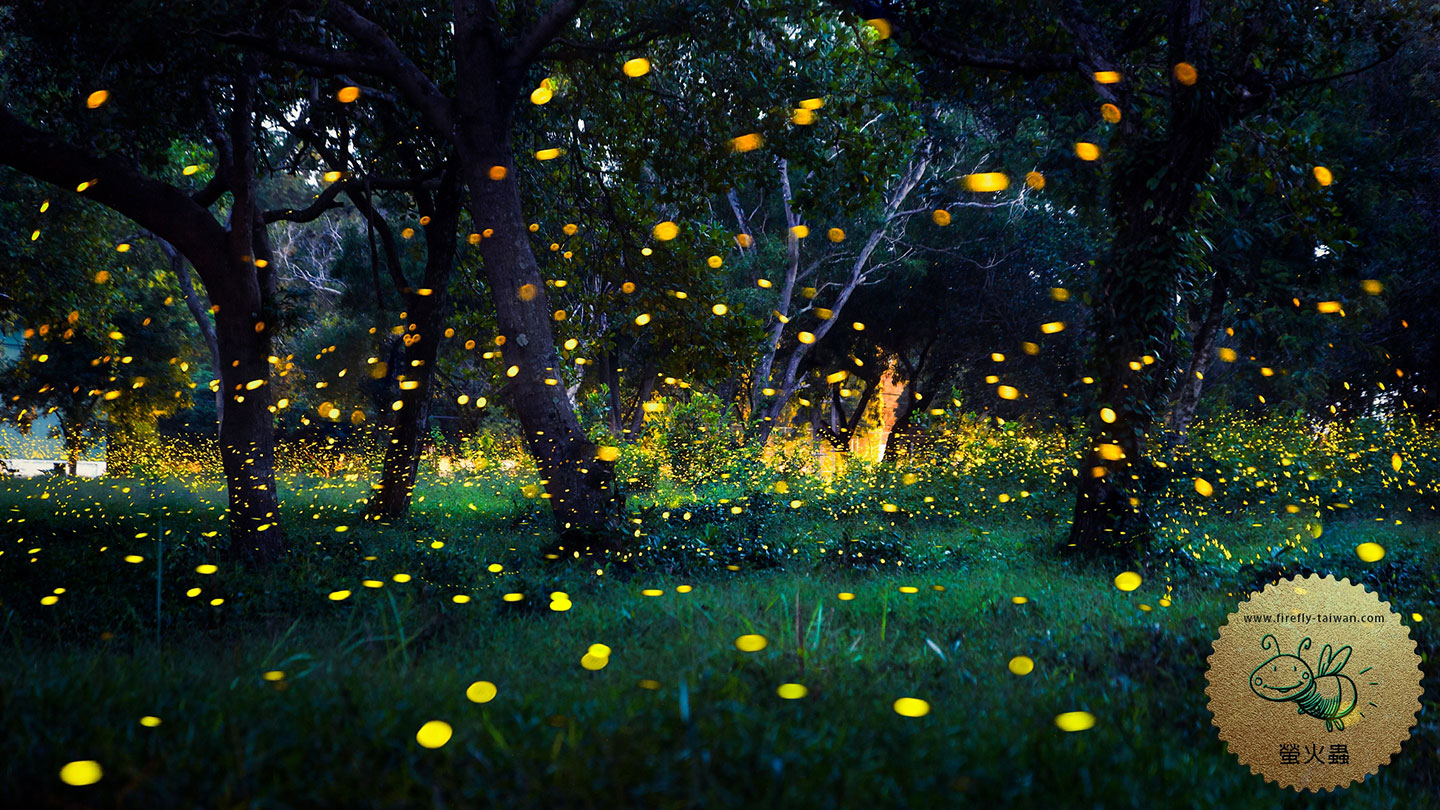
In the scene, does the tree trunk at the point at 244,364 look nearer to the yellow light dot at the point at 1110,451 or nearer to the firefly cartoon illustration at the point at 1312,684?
the firefly cartoon illustration at the point at 1312,684

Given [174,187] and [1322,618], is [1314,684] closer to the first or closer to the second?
[1322,618]

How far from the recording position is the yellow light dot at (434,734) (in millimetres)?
2578

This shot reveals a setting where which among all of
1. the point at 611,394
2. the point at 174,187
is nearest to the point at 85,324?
the point at 174,187

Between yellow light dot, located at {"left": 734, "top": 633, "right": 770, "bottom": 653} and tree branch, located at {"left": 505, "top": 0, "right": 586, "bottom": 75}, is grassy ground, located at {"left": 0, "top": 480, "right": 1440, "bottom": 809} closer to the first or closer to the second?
yellow light dot, located at {"left": 734, "top": 633, "right": 770, "bottom": 653}

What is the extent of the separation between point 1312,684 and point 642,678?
300cm

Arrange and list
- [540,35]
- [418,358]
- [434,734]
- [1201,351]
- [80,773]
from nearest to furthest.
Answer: [80,773]
[434,734]
[540,35]
[418,358]
[1201,351]

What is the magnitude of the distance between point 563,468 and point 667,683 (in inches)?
150

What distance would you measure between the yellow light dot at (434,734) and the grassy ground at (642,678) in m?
0.04

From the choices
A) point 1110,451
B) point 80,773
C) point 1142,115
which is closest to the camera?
point 80,773

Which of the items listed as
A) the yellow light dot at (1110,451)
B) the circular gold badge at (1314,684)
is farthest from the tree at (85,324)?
the circular gold badge at (1314,684)

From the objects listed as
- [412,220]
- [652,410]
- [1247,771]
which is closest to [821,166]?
[1247,771]

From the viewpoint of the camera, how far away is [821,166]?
773 centimetres

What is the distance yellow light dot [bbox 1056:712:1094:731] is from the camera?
304cm

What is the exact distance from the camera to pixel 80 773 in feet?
7.52
